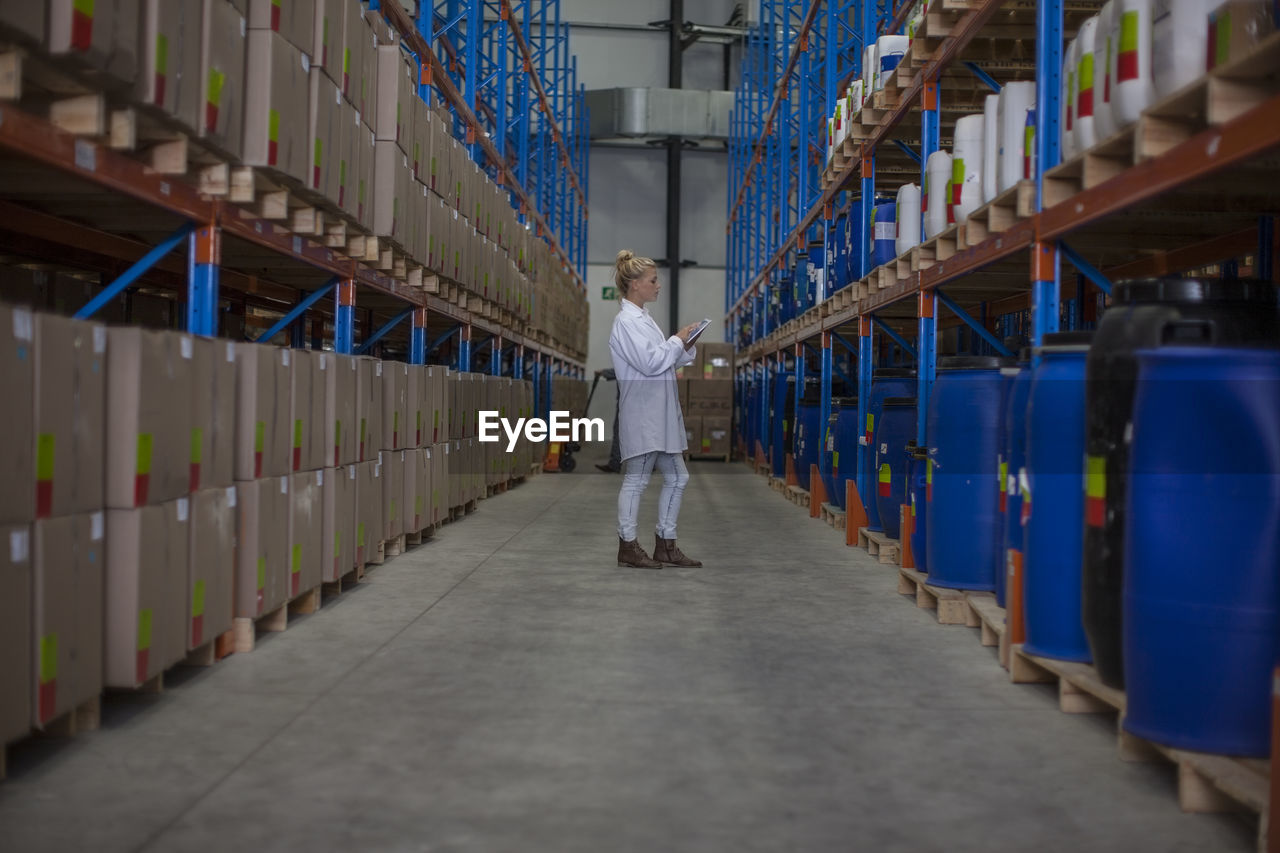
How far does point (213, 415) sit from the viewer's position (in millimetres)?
3594

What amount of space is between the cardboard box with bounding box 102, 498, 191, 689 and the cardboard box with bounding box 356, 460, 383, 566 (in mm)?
2014

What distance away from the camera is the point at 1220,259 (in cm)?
467

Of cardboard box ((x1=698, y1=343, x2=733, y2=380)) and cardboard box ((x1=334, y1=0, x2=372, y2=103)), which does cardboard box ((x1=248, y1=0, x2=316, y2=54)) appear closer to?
cardboard box ((x1=334, y1=0, x2=372, y2=103))

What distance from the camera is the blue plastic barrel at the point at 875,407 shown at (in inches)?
252

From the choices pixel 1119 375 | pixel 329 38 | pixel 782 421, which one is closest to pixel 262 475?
pixel 329 38

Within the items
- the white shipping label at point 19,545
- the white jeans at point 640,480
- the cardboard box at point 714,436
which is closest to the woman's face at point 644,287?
the white jeans at point 640,480

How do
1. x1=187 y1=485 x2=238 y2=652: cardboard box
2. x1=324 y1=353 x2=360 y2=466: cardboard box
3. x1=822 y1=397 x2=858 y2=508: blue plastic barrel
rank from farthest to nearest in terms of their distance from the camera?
x1=822 y1=397 x2=858 y2=508: blue plastic barrel → x1=324 y1=353 x2=360 y2=466: cardboard box → x1=187 y1=485 x2=238 y2=652: cardboard box

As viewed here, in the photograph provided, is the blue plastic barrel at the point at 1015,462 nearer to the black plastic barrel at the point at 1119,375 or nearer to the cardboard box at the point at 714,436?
the black plastic barrel at the point at 1119,375

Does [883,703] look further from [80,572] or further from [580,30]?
[580,30]

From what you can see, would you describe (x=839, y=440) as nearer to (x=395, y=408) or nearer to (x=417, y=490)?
(x=417, y=490)

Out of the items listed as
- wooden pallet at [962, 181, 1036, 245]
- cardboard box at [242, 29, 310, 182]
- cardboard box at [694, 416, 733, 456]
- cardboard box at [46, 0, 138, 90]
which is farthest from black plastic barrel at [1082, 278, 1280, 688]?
cardboard box at [694, 416, 733, 456]

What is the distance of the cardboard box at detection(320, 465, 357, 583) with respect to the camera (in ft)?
15.8

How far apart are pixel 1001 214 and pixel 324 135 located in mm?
2804

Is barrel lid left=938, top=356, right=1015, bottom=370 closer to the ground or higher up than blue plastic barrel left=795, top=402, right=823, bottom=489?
higher up
